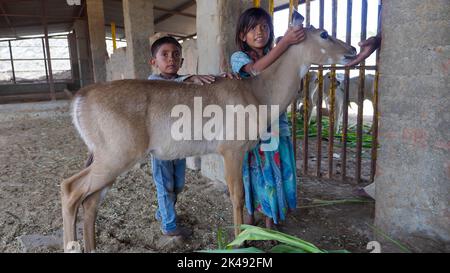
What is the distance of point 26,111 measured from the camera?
11258 mm

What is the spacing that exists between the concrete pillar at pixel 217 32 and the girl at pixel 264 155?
0.79 meters

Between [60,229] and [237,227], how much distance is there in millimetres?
1690

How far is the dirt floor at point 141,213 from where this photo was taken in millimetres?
3092

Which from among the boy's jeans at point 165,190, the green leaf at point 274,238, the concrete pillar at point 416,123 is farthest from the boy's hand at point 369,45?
the boy's jeans at point 165,190

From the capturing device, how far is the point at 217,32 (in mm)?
4016

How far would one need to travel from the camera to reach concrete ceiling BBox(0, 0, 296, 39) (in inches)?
546

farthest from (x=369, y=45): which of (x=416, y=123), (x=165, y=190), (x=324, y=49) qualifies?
(x=165, y=190)

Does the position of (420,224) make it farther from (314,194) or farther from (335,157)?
(335,157)

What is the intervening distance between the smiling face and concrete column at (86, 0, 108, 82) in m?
9.94

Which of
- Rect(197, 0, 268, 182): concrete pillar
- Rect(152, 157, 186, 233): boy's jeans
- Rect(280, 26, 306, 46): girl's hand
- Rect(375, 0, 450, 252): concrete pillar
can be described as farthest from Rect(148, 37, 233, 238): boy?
Rect(375, 0, 450, 252): concrete pillar

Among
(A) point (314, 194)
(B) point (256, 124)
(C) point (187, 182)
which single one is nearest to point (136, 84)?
(B) point (256, 124)

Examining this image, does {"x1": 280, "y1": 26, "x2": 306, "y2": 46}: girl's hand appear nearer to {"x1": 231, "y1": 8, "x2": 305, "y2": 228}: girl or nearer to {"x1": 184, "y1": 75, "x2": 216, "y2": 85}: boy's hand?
{"x1": 231, "y1": 8, "x2": 305, "y2": 228}: girl

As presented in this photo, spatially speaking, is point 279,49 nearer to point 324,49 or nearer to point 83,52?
point 324,49

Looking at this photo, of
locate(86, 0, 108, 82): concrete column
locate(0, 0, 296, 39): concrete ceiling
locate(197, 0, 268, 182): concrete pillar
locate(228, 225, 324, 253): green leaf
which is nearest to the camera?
locate(228, 225, 324, 253): green leaf
